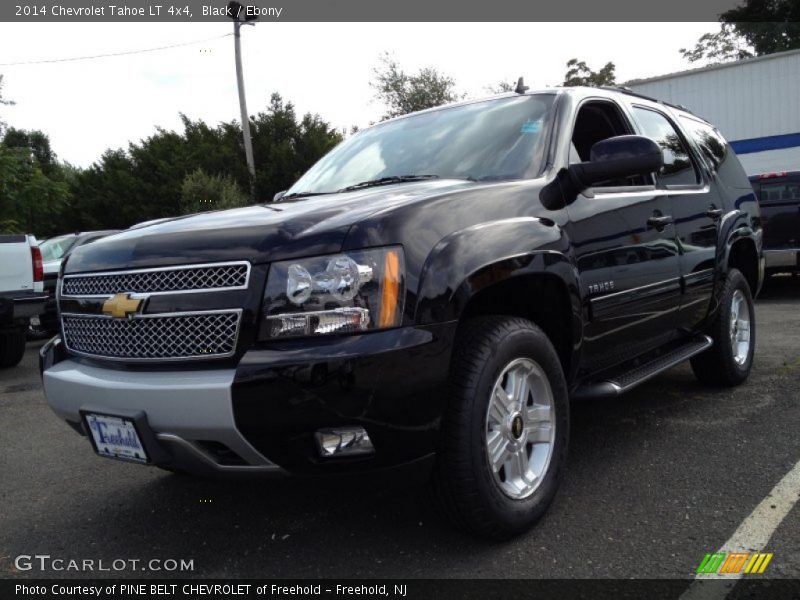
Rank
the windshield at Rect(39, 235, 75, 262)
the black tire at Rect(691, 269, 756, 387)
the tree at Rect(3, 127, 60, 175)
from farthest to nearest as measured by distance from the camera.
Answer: the tree at Rect(3, 127, 60, 175) < the windshield at Rect(39, 235, 75, 262) < the black tire at Rect(691, 269, 756, 387)

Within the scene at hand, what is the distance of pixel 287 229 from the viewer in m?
2.40

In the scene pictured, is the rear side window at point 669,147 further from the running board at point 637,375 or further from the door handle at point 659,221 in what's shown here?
the running board at point 637,375

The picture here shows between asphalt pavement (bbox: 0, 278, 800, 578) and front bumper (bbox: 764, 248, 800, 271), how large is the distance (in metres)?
6.04

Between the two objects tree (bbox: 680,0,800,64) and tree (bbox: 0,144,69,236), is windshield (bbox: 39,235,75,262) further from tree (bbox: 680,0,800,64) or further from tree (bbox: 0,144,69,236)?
tree (bbox: 680,0,800,64)

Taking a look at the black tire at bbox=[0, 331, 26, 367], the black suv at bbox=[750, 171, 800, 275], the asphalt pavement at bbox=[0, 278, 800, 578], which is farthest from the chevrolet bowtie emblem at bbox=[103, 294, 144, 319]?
the black suv at bbox=[750, 171, 800, 275]

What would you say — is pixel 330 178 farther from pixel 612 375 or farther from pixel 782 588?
pixel 782 588

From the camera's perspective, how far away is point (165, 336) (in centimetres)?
244

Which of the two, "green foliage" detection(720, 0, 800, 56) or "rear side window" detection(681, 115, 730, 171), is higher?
"green foliage" detection(720, 0, 800, 56)

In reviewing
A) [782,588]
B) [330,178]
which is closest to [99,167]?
[330,178]

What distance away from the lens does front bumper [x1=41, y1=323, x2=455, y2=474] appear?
219cm

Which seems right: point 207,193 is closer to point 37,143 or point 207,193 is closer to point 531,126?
point 531,126

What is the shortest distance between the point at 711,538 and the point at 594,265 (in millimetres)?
1178
